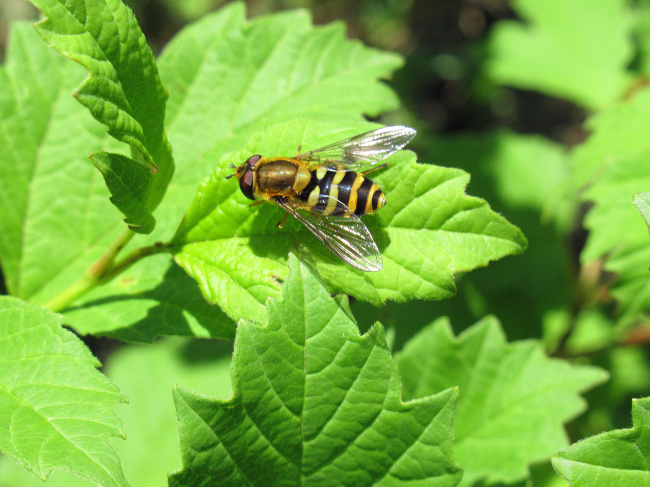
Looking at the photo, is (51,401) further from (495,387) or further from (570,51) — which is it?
(570,51)

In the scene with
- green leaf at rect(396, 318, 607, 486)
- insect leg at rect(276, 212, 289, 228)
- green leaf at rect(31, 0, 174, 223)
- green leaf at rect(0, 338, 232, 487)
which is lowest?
green leaf at rect(0, 338, 232, 487)

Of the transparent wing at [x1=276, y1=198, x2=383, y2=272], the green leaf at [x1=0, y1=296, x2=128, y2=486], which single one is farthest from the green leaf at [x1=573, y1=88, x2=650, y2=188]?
the green leaf at [x1=0, y1=296, x2=128, y2=486]

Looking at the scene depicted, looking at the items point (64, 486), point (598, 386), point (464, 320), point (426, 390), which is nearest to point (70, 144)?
point (426, 390)

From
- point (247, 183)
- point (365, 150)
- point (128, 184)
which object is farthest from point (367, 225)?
point (128, 184)

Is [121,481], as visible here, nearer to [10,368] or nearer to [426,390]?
[10,368]

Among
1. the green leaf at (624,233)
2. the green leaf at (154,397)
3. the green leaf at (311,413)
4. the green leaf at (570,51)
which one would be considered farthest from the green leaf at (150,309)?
the green leaf at (570,51)

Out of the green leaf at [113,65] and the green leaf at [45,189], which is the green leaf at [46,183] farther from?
the green leaf at [113,65]

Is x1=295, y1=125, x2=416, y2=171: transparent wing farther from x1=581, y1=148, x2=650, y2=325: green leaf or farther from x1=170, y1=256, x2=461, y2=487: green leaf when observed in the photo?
x1=581, y1=148, x2=650, y2=325: green leaf
